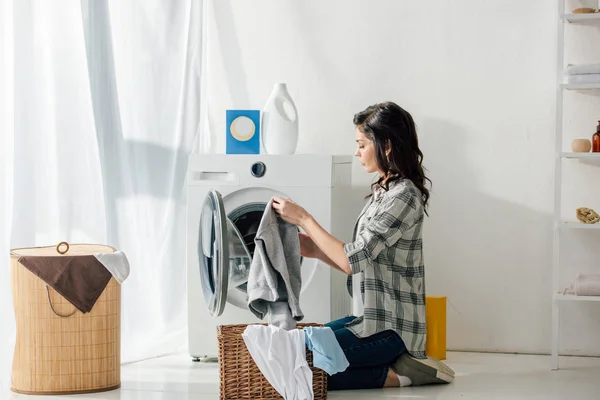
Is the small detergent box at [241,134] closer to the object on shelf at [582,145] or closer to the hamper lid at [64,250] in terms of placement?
the hamper lid at [64,250]

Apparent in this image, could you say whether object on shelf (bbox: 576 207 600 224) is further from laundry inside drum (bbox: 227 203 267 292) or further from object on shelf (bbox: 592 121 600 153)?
laundry inside drum (bbox: 227 203 267 292)

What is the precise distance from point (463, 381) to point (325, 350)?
0.70 meters

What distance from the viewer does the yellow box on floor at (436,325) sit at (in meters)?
3.57

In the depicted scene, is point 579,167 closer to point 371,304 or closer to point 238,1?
point 371,304

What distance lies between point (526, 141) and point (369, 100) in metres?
0.69

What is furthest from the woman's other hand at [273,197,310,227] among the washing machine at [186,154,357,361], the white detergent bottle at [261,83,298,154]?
the white detergent bottle at [261,83,298,154]

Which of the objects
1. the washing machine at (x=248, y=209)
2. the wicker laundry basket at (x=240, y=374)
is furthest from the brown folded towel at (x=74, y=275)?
the washing machine at (x=248, y=209)

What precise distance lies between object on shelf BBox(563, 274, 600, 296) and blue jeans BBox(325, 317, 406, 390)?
846mm

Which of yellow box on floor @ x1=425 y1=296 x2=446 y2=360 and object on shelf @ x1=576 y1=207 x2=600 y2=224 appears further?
yellow box on floor @ x1=425 y1=296 x2=446 y2=360

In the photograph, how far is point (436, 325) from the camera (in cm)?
359

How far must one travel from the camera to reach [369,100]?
390cm

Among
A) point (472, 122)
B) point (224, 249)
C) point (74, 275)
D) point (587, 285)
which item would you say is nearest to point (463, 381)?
point (587, 285)

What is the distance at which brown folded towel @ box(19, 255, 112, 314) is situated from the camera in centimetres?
269

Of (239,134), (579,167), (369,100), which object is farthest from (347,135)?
(579,167)
